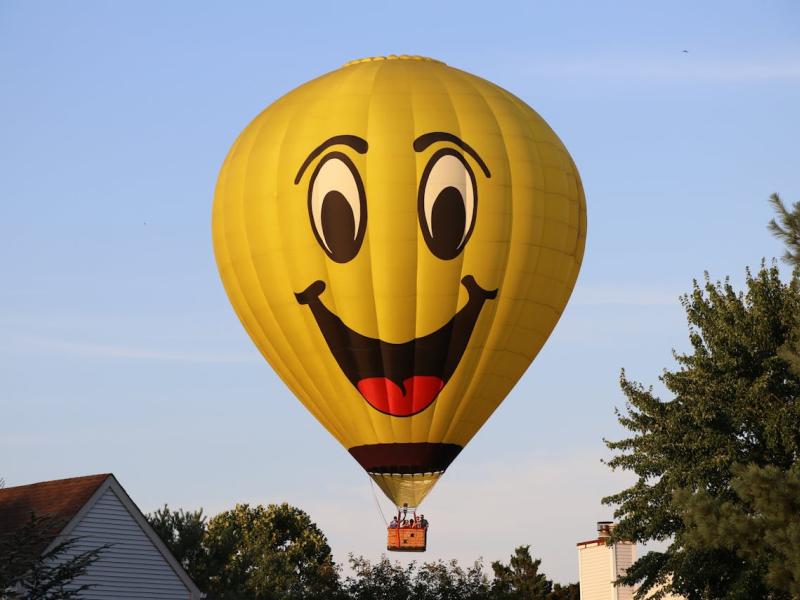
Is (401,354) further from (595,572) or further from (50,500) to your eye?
(595,572)

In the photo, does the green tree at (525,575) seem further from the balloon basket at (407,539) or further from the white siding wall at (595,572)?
the balloon basket at (407,539)

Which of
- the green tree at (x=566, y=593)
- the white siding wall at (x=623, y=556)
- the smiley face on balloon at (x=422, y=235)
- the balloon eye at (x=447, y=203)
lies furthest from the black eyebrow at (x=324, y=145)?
the green tree at (x=566, y=593)

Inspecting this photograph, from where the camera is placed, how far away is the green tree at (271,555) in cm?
5628

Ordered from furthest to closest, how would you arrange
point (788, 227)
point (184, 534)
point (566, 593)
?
point (566, 593) → point (184, 534) → point (788, 227)

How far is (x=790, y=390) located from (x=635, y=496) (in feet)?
15.1

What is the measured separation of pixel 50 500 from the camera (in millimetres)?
37281

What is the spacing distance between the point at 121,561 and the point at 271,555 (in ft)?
144

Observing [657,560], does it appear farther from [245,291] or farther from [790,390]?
[245,291]

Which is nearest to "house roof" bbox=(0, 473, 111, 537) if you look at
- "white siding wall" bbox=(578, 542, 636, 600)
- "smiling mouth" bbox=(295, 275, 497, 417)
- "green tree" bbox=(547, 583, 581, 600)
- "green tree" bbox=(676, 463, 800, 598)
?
"smiling mouth" bbox=(295, 275, 497, 417)

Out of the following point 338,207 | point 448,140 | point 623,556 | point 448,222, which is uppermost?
point 448,140

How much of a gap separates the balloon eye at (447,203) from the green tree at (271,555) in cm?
2279

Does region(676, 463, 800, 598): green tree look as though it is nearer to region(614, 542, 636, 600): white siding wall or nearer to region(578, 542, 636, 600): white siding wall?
region(578, 542, 636, 600): white siding wall

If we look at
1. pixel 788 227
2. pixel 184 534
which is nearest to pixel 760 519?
pixel 788 227

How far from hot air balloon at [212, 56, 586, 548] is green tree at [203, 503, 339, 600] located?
19911 millimetres
